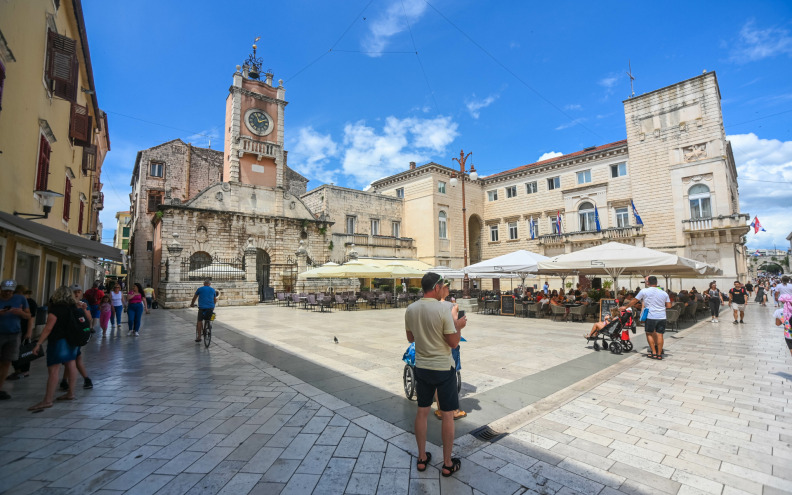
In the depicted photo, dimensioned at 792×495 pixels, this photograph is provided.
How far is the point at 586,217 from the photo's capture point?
90.7 feet

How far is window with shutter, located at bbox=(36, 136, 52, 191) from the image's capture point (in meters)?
8.29

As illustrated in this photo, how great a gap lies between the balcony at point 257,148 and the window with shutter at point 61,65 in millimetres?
14180

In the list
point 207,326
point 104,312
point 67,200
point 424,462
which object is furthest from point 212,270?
point 424,462

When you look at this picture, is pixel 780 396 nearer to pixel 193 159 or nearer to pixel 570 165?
pixel 570 165

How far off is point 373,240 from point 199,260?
1265 centimetres

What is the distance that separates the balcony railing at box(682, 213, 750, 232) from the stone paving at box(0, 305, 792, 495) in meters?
21.4

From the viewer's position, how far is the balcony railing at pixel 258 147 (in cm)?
2314

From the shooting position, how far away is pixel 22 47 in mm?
6930

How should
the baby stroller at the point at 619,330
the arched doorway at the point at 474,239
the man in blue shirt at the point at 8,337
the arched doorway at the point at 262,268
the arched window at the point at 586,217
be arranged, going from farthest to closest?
the arched doorway at the point at 474,239
the arched window at the point at 586,217
the arched doorway at the point at 262,268
the baby stroller at the point at 619,330
the man in blue shirt at the point at 8,337

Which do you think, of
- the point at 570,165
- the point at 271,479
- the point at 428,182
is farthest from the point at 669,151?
the point at 271,479

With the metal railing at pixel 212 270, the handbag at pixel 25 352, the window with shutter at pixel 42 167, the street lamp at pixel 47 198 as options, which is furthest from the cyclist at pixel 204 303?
the metal railing at pixel 212 270

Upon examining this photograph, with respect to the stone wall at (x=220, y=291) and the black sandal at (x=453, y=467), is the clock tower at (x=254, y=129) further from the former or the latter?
the black sandal at (x=453, y=467)

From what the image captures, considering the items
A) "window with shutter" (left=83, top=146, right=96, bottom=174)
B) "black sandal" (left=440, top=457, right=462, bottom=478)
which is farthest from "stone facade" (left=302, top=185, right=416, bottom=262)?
"black sandal" (left=440, top=457, right=462, bottom=478)

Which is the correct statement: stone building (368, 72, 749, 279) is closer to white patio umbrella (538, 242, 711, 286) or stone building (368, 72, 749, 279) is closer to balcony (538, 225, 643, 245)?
balcony (538, 225, 643, 245)
